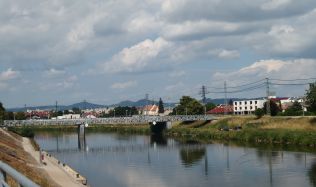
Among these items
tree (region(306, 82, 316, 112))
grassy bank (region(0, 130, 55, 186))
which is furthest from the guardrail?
tree (region(306, 82, 316, 112))

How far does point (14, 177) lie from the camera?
5441mm

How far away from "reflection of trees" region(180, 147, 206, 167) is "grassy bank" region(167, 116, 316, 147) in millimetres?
12098

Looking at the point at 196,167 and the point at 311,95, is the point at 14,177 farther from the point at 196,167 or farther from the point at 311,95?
the point at 311,95

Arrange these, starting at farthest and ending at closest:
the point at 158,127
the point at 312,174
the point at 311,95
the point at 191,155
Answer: the point at 158,127, the point at 311,95, the point at 191,155, the point at 312,174

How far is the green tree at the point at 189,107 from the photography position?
138250mm

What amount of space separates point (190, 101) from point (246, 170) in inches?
3658

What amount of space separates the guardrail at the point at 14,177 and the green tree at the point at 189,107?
430 ft

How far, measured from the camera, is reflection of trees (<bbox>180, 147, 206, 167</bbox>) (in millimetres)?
58000

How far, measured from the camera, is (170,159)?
6169 centimetres

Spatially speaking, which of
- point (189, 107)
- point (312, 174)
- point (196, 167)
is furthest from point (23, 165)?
point (189, 107)

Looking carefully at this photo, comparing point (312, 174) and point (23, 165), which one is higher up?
point (23, 165)

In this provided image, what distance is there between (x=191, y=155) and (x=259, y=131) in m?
23.0

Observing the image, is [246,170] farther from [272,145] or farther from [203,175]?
[272,145]

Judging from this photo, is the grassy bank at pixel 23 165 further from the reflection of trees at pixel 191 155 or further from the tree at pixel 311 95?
the tree at pixel 311 95
